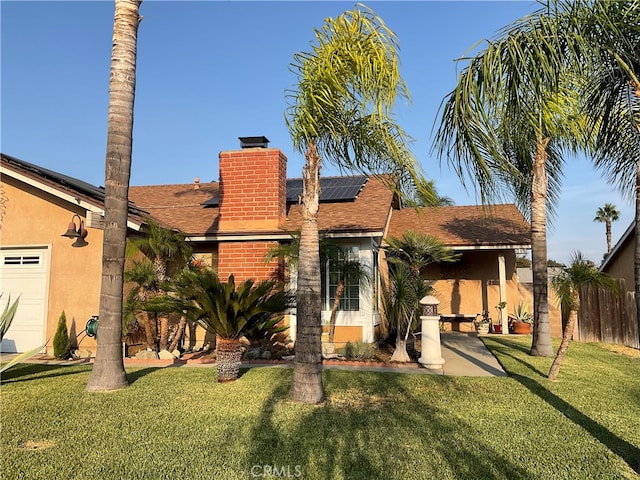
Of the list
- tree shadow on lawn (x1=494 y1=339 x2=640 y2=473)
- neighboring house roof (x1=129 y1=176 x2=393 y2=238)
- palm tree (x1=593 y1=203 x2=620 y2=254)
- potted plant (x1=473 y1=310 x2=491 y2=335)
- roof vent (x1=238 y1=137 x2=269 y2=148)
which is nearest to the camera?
tree shadow on lawn (x1=494 y1=339 x2=640 y2=473)

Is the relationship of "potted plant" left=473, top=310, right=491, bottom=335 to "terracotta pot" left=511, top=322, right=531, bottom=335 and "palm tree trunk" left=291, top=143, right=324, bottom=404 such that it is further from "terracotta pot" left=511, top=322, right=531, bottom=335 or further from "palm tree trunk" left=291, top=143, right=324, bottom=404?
"palm tree trunk" left=291, top=143, right=324, bottom=404

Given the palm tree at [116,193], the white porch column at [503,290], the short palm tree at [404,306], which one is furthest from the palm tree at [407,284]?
the palm tree at [116,193]

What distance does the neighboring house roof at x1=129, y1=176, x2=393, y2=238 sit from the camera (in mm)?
12164

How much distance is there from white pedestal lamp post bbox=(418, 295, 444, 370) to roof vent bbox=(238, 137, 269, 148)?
639 cm

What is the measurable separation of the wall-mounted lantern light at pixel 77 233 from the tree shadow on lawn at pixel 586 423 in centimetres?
987

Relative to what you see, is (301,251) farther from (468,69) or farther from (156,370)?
(156,370)

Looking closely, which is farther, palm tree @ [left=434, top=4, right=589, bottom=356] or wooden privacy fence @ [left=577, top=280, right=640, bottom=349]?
wooden privacy fence @ [left=577, top=280, right=640, bottom=349]

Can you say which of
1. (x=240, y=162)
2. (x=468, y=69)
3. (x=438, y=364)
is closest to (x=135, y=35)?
(x=240, y=162)

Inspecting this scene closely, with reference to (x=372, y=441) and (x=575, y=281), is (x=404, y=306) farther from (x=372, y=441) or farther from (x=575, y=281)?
(x=372, y=441)

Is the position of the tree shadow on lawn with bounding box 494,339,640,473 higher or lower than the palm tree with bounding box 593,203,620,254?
lower

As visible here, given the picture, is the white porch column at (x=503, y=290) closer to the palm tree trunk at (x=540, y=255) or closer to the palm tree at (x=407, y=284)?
the palm tree at (x=407, y=284)

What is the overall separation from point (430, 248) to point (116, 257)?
729 centimetres

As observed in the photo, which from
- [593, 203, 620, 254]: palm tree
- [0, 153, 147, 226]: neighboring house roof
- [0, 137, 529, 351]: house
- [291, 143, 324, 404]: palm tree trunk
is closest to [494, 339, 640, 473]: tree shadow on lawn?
[291, 143, 324, 404]: palm tree trunk

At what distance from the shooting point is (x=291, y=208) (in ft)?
45.5
